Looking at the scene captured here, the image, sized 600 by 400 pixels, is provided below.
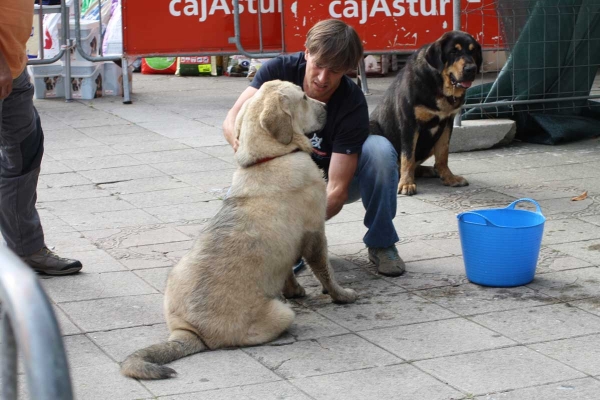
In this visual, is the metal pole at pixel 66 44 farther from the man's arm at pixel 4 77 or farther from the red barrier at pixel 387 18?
the man's arm at pixel 4 77

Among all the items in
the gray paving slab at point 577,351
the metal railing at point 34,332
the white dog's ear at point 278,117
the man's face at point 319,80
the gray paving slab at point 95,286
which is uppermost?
the man's face at point 319,80

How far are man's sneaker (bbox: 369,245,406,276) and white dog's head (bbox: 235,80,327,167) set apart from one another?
1.02 m

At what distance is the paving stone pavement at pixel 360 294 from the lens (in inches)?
139

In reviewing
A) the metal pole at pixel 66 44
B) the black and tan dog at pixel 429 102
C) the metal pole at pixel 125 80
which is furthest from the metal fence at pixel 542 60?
the metal pole at pixel 66 44

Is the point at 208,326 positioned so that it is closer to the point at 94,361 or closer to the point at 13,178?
the point at 94,361

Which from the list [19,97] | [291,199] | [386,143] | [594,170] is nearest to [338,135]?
[386,143]

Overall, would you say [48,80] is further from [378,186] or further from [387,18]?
[378,186]

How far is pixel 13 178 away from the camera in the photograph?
4.77 meters

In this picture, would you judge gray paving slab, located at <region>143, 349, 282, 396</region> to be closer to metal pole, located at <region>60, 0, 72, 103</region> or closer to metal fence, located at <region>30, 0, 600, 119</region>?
metal fence, located at <region>30, 0, 600, 119</region>

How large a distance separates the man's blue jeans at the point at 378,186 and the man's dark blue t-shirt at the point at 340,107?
0.13 m

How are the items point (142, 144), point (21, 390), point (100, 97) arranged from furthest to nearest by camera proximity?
point (100, 97)
point (142, 144)
point (21, 390)

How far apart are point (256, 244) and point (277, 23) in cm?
721

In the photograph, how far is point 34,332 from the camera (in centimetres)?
144

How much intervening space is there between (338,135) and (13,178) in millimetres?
1756
